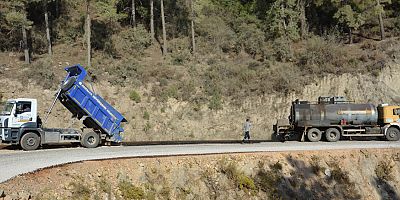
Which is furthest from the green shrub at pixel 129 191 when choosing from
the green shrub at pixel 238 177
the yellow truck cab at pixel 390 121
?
the yellow truck cab at pixel 390 121

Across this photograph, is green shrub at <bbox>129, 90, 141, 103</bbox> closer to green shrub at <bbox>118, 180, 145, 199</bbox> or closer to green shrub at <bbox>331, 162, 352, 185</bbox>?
green shrub at <bbox>331, 162, 352, 185</bbox>

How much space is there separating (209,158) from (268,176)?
110 inches

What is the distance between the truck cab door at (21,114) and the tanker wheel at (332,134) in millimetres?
18847

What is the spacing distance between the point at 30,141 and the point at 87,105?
3566 millimetres

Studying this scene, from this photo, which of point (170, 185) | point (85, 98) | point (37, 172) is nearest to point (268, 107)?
point (85, 98)

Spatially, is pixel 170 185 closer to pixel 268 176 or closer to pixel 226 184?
pixel 226 184

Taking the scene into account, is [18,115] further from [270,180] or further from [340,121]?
[340,121]

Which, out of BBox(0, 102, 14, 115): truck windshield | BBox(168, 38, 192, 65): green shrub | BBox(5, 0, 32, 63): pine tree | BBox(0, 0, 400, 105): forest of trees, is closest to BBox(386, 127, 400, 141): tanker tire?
BBox(0, 0, 400, 105): forest of trees

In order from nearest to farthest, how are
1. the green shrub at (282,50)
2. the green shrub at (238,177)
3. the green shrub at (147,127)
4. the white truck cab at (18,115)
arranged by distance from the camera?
the green shrub at (238,177)
the white truck cab at (18,115)
the green shrub at (147,127)
the green shrub at (282,50)

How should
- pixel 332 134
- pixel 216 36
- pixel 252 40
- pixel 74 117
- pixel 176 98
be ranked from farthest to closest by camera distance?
pixel 216 36, pixel 252 40, pixel 176 98, pixel 332 134, pixel 74 117

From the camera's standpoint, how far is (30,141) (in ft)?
68.4

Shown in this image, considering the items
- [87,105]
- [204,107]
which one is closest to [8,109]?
[87,105]

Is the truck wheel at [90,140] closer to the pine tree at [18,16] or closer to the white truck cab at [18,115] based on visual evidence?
the white truck cab at [18,115]

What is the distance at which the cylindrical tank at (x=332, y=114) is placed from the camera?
26.9m
